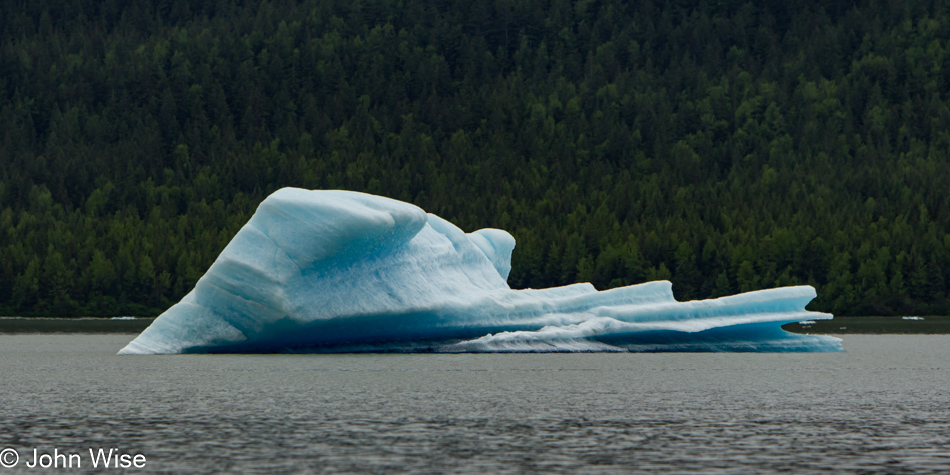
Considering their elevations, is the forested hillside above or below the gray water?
above

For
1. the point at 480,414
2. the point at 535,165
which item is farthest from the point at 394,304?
the point at 535,165

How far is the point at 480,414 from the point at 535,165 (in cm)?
13948

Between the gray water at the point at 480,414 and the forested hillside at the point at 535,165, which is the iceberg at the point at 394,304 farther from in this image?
the forested hillside at the point at 535,165

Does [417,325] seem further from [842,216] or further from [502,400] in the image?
[842,216]

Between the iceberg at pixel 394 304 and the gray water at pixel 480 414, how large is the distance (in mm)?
980

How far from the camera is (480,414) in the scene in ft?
55.4

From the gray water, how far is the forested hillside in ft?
255

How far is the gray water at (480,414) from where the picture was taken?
13.0m

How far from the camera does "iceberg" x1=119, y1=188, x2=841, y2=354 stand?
84.2 feet

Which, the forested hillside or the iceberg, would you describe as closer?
the iceberg

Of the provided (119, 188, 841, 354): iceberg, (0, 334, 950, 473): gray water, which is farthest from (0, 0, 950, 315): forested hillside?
(0, 334, 950, 473): gray water

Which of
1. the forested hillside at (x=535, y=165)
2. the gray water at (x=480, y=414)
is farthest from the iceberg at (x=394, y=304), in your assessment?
the forested hillside at (x=535, y=165)

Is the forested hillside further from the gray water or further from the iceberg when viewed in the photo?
the gray water

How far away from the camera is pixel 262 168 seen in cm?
15588
